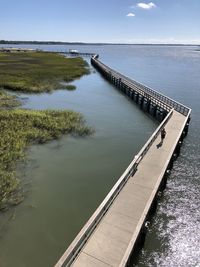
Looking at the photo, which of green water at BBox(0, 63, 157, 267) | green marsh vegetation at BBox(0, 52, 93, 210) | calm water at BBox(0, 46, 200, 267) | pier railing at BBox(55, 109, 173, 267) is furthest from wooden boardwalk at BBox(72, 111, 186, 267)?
green marsh vegetation at BBox(0, 52, 93, 210)

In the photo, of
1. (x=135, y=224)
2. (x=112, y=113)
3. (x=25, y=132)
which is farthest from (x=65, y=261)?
(x=112, y=113)

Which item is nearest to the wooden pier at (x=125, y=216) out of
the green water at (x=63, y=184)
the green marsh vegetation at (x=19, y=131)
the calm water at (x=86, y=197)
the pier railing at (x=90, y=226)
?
the pier railing at (x=90, y=226)

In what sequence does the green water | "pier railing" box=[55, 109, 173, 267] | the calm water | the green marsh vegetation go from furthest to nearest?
the green marsh vegetation, the green water, the calm water, "pier railing" box=[55, 109, 173, 267]

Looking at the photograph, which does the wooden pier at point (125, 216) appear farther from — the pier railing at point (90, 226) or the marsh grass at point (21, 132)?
the marsh grass at point (21, 132)

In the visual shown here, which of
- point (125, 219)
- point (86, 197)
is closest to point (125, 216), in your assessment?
point (125, 219)

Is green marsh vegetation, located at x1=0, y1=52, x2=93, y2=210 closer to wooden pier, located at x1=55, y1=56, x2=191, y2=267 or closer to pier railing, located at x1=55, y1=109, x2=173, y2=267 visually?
pier railing, located at x1=55, y1=109, x2=173, y2=267

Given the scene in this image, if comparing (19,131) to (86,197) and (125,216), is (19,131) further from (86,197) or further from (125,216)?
(125,216)

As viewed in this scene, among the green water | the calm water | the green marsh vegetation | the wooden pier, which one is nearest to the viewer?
the wooden pier

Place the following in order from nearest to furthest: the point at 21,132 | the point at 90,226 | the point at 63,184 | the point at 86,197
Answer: the point at 90,226 < the point at 86,197 < the point at 63,184 < the point at 21,132

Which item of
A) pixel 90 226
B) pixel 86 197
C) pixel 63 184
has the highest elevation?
pixel 90 226
